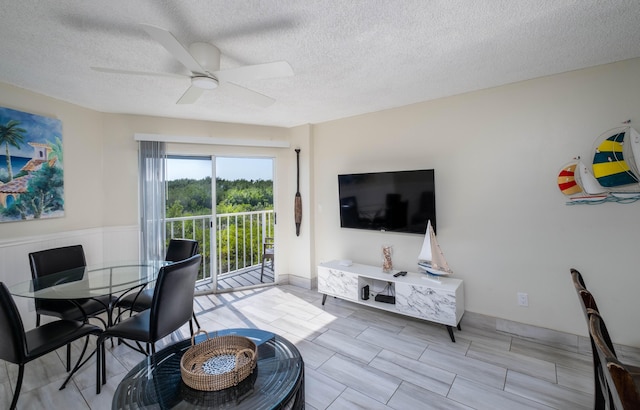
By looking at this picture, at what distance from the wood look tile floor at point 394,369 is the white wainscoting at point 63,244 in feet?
2.61

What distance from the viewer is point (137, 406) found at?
4.20 ft


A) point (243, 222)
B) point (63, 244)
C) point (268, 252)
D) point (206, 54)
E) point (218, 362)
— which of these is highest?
point (206, 54)

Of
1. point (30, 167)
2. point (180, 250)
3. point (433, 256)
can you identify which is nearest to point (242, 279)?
point (180, 250)

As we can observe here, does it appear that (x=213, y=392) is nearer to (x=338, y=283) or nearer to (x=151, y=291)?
(x=151, y=291)

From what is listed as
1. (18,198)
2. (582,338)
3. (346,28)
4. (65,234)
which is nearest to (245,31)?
(346,28)

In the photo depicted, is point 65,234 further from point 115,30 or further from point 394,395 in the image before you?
point 394,395

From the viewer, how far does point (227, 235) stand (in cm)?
433

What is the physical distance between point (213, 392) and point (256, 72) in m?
1.82

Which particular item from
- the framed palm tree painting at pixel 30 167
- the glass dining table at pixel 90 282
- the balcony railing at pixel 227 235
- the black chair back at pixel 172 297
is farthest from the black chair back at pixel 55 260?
the black chair back at pixel 172 297

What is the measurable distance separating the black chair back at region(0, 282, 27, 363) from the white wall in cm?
Answer: 325

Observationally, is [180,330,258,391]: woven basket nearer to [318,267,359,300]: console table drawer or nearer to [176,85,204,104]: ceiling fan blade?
[176,85,204,104]: ceiling fan blade

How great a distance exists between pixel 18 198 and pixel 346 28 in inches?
133

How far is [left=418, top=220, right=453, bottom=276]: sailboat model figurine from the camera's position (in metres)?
2.89

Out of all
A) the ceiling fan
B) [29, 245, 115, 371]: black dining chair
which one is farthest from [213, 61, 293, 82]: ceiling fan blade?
[29, 245, 115, 371]: black dining chair
